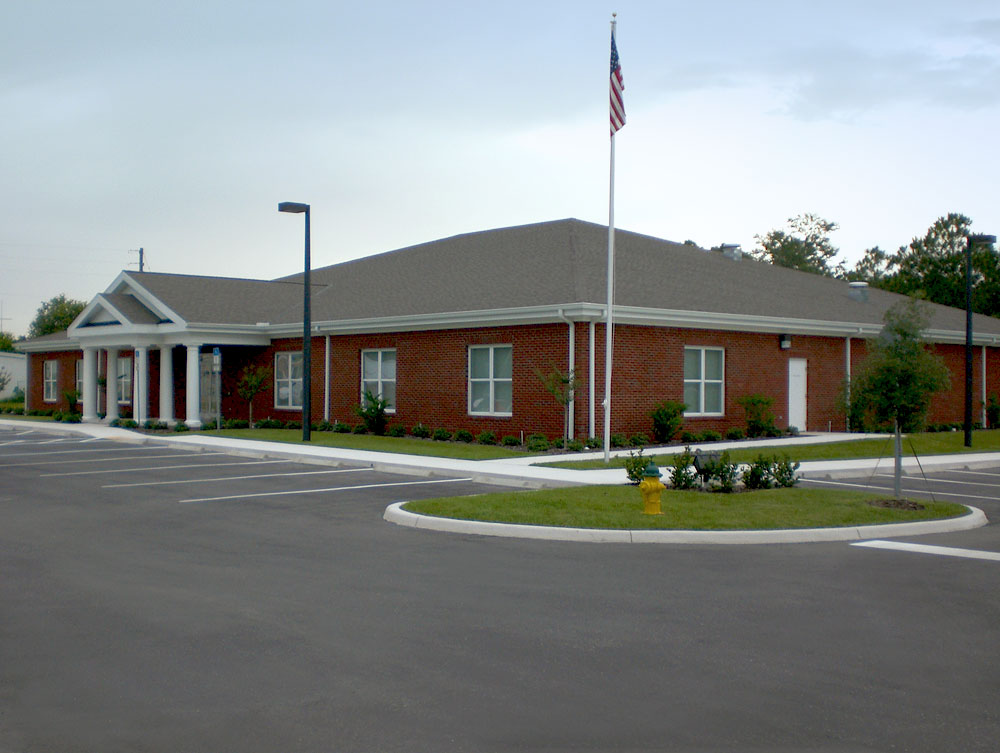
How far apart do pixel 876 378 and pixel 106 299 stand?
28.3 metres

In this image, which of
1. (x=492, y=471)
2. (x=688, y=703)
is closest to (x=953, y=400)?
(x=492, y=471)

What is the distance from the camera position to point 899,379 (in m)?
13.9

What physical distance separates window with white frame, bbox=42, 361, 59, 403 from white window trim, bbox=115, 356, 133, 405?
7.94 metres

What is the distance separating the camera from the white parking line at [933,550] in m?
10.5

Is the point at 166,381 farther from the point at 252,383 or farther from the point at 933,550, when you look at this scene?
the point at 933,550

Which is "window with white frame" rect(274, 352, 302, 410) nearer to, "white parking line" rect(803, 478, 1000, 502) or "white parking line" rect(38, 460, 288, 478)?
"white parking line" rect(38, 460, 288, 478)

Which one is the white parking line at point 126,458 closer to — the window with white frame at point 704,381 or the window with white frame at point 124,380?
the window with white frame at point 704,381

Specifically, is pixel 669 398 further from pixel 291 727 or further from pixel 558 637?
pixel 291 727

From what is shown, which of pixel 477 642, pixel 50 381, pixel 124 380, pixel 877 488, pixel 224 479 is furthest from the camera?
pixel 50 381

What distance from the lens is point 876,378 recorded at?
46.0ft

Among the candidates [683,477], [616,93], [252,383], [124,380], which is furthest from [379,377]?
[683,477]

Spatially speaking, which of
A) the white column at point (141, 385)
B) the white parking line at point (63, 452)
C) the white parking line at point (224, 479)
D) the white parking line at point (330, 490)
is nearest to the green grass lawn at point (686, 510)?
the white parking line at point (330, 490)

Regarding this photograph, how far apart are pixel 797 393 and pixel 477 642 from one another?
23.4 m

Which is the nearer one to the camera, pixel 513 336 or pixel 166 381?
pixel 513 336
